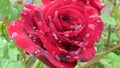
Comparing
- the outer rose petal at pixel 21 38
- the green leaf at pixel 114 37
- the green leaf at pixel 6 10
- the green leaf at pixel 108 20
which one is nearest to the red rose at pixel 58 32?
the outer rose petal at pixel 21 38

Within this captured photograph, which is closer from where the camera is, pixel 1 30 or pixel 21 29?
pixel 21 29

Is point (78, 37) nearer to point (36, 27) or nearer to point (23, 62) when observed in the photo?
point (36, 27)

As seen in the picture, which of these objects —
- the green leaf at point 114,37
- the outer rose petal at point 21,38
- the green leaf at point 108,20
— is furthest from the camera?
the green leaf at point 114,37

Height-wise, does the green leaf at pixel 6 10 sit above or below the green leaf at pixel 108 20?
above

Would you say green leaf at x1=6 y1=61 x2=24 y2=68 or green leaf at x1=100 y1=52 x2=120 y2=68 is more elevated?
green leaf at x1=6 y1=61 x2=24 y2=68

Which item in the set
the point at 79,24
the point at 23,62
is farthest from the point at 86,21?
the point at 23,62

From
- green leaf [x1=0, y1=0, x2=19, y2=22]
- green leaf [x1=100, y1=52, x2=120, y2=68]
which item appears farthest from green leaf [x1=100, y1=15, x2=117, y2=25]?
Answer: green leaf [x1=0, y1=0, x2=19, y2=22]

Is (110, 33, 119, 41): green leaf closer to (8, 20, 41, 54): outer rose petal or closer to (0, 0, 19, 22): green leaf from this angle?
(0, 0, 19, 22): green leaf

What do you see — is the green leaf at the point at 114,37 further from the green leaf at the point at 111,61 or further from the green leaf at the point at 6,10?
the green leaf at the point at 6,10

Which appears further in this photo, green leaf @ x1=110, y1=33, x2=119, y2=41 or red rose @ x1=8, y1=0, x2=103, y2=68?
green leaf @ x1=110, y1=33, x2=119, y2=41
